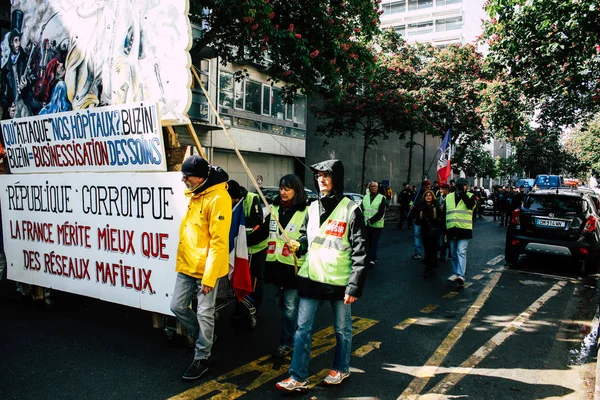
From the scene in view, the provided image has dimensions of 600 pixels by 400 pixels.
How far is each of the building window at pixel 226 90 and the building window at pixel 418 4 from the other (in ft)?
130

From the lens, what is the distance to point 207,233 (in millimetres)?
3889

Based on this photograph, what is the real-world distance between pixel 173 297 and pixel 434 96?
2062 cm

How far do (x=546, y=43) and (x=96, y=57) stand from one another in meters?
9.91

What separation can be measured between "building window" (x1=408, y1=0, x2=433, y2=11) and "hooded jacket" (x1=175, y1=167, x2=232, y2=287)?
54545 mm

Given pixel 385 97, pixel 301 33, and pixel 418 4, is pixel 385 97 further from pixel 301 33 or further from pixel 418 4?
pixel 418 4

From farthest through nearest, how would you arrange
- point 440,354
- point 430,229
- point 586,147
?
1. point 586,147
2. point 430,229
3. point 440,354

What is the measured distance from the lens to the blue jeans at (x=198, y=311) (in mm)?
3879

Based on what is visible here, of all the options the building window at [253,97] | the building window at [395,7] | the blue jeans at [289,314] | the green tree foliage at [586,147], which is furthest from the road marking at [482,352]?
the building window at [395,7]

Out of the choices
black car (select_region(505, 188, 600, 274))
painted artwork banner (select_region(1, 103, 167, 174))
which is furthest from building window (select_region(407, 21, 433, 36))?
painted artwork banner (select_region(1, 103, 167, 174))

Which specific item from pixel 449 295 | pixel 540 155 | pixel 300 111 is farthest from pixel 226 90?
pixel 540 155

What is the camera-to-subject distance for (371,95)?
67.5 ft

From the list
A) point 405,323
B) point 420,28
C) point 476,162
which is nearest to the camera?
point 405,323

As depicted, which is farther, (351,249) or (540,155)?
(540,155)

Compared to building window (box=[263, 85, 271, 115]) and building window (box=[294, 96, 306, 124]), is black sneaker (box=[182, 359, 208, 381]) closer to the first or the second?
building window (box=[263, 85, 271, 115])
